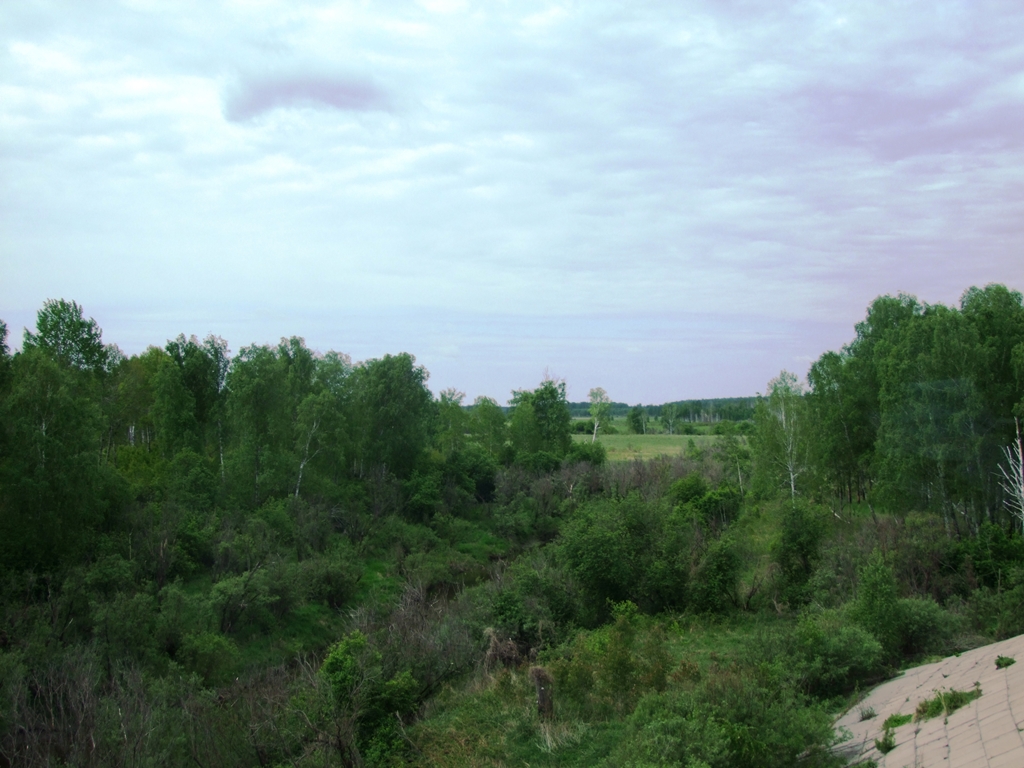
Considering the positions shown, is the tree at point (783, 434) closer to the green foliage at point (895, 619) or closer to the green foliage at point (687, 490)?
the green foliage at point (687, 490)

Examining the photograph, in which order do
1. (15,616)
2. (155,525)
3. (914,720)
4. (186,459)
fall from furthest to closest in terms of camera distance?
1. (186,459)
2. (155,525)
3. (15,616)
4. (914,720)

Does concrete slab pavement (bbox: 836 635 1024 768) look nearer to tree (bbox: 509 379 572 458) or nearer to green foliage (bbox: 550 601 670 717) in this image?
green foliage (bbox: 550 601 670 717)

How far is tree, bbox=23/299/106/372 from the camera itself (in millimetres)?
37812

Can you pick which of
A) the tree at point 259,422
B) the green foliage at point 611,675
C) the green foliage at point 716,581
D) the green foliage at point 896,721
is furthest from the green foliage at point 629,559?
the tree at point 259,422

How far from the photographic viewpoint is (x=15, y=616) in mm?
22734

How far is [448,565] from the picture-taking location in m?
41.8

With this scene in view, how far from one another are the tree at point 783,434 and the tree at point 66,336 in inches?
1616

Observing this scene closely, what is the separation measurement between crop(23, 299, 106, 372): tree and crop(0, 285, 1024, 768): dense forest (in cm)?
16

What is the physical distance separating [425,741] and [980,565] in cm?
1957

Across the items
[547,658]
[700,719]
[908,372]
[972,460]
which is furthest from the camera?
[908,372]

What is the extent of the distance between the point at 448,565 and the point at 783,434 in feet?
74.3

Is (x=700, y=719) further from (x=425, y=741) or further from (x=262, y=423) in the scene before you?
(x=262, y=423)

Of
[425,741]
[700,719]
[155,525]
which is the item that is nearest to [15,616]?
[155,525]

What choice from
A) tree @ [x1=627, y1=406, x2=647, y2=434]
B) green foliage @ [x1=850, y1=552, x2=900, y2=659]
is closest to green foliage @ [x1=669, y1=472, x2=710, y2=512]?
green foliage @ [x1=850, y1=552, x2=900, y2=659]
